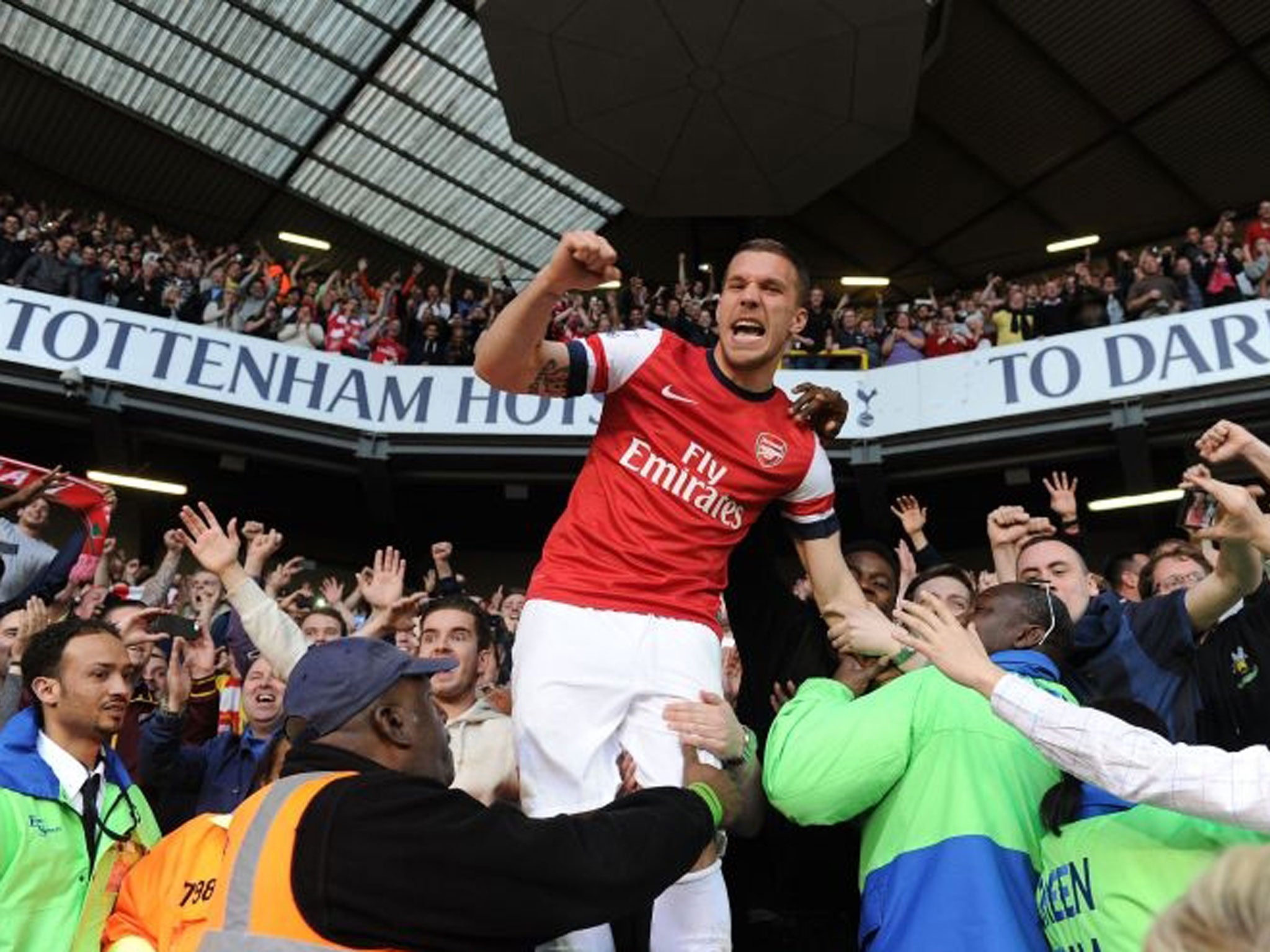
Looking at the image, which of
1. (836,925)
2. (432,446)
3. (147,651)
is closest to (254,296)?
(432,446)

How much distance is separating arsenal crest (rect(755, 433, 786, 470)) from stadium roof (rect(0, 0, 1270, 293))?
14.2 meters

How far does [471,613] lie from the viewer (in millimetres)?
4344

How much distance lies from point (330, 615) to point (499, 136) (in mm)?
13771

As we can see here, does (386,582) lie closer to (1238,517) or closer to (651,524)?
(651,524)

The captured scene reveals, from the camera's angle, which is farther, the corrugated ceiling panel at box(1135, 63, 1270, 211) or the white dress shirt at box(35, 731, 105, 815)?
the corrugated ceiling panel at box(1135, 63, 1270, 211)

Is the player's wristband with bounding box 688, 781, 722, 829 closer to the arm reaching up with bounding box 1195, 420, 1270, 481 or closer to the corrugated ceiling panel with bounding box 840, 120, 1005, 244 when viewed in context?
the arm reaching up with bounding box 1195, 420, 1270, 481

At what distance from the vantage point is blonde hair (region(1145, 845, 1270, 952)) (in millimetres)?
1166

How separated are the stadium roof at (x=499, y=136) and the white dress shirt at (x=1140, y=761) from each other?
14926mm

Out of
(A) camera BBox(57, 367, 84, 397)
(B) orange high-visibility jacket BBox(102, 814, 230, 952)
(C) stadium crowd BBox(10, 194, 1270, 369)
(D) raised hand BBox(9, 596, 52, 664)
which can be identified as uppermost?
(C) stadium crowd BBox(10, 194, 1270, 369)

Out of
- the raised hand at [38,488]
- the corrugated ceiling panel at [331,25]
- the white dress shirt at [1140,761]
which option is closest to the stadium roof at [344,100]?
the corrugated ceiling panel at [331,25]

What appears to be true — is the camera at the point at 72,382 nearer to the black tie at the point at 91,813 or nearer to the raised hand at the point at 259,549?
the raised hand at the point at 259,549

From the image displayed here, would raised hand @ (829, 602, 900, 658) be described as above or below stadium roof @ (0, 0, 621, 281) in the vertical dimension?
below

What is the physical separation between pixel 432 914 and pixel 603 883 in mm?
293

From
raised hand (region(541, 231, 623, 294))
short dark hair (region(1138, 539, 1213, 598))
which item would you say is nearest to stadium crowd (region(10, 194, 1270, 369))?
short dark hair (region(1138, 539, 1213, 598))
